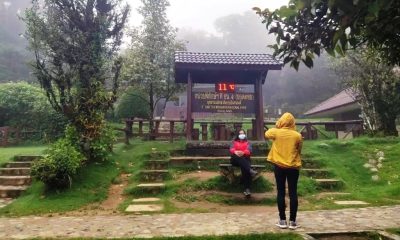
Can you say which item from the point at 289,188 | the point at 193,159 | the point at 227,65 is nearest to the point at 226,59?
the point at 227,65

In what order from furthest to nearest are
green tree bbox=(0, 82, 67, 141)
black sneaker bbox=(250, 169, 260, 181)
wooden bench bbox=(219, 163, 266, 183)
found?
green tree bbox=(0, 82, 67, 141)
wooden bench bbox=(219, 163, 266, 183)
black sneaker bbox=(250, 169, 260, 181)

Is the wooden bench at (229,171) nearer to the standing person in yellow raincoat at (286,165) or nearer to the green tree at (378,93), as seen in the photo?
the standing person in yellow raincoat at (286,165)

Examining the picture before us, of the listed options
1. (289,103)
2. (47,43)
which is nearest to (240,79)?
(47,43)

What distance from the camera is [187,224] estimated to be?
6930 millimetres

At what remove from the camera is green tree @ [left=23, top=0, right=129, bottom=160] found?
12.4m

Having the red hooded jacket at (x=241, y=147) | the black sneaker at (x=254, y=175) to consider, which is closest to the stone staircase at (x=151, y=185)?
the red hooded jacket at (x=241, y=147)

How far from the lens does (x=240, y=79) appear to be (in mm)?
15539

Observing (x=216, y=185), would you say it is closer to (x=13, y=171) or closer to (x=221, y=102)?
(x=221, y=102)

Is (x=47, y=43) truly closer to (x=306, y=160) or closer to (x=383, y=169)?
(x=306, y=160)

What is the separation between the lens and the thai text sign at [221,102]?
14.3m

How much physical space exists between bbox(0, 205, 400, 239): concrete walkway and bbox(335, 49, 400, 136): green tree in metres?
11.0

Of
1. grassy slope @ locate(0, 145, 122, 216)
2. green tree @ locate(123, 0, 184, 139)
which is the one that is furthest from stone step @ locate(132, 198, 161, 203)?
green tree @ locate(123, 0, 184, 139)

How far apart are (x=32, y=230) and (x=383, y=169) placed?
1078 cm

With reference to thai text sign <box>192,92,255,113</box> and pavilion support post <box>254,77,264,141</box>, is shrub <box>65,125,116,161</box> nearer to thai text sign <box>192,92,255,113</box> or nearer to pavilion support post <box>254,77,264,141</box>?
thai text sign <box>192,92,255,113</box>
